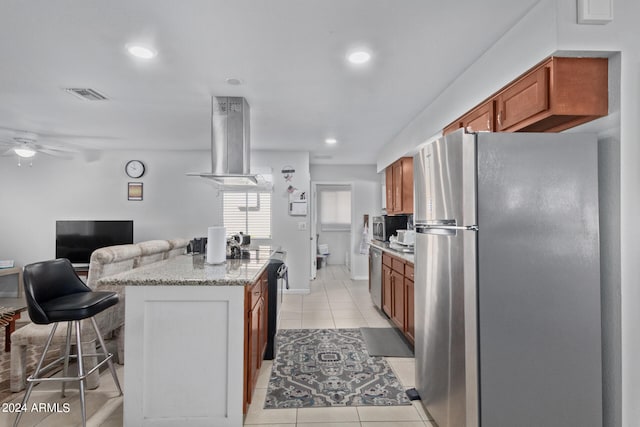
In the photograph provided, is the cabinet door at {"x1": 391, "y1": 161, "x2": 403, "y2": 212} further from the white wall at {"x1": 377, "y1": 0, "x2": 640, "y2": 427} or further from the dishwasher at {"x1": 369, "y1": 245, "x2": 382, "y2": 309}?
the white wall at {"x1": 377, "y1": 0, "x2": 640, "y2": 427}

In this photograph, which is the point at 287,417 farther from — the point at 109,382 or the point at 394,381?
the point at 109,382

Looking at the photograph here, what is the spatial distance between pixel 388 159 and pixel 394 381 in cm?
336

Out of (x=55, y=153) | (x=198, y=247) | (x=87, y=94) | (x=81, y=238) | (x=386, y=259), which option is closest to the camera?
(x=87, y=94)

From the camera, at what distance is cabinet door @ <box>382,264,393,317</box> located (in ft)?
12.7

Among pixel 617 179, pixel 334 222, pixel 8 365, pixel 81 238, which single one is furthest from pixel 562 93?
pixel 334 222

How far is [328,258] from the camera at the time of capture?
8.72 meters

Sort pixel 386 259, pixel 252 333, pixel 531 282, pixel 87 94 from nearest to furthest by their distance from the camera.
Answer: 1. pixel 531 282
2. pixel 252 333
3. pixel 87 94
4. pixel 386 259

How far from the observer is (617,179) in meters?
1.64

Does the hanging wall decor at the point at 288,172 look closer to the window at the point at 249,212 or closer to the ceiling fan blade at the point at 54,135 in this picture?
the window at the point at 249,212

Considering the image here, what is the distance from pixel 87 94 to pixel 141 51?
1214 millimetres

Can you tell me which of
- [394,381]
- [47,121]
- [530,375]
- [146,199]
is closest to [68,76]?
[47,121]

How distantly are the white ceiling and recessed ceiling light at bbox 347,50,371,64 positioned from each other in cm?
5

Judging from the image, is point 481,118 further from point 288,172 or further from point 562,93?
point 288,172

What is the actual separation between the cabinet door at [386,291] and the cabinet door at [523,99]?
2266 millimetres
